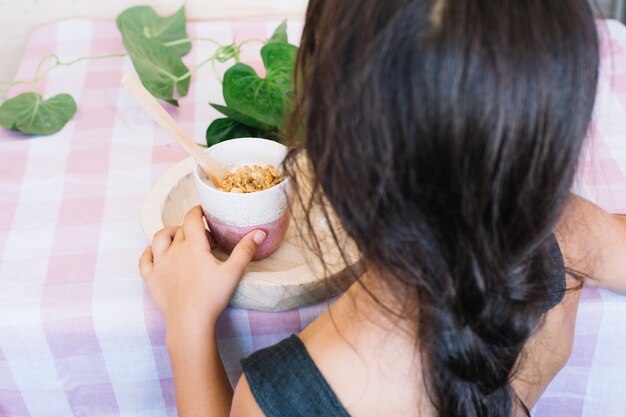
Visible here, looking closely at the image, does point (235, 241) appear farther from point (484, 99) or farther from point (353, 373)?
point (484, 99)

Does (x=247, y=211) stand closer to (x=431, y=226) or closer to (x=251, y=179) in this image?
(x=251, y=179)

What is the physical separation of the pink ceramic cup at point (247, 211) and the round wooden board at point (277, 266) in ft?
0.08

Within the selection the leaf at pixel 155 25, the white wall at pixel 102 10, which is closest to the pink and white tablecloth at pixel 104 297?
the leaf at pixel 155 25

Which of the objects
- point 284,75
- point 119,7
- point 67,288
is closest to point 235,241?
point 67,288

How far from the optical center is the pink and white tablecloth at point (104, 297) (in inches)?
27.7

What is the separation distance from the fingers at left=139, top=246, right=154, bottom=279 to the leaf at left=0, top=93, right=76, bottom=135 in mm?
354

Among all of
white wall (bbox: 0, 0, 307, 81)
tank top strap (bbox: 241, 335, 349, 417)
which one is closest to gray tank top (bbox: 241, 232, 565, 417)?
tank top strap (bbox: 241, 335, 349, 417)

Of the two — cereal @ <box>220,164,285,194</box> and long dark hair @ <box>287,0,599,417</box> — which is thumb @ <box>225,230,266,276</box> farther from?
long dark hair @ <box>287,0,599,417</box>

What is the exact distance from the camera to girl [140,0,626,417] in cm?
44

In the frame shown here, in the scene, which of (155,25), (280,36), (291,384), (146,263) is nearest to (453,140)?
(291,384)

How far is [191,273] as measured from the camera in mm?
692

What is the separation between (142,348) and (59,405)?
140 mm

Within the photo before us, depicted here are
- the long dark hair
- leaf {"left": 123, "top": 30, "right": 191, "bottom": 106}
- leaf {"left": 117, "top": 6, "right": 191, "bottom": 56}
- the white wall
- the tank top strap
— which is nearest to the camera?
the long dark hair

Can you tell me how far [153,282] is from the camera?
0.69 meters
